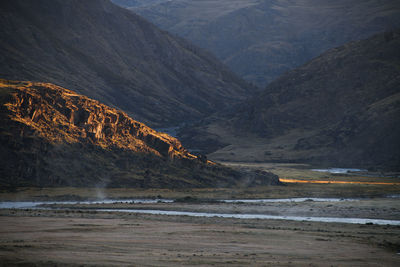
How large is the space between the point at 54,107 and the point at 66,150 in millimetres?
10460

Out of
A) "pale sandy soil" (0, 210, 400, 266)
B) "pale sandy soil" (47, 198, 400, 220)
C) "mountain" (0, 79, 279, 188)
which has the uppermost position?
"mountain" (0, 79, 279, 188)

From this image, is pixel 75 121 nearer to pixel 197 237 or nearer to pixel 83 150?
pixel 83 150

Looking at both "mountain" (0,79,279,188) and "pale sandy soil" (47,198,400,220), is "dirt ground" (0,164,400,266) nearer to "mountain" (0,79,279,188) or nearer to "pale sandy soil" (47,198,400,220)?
"pale sandy soil" (47,198,400,220)

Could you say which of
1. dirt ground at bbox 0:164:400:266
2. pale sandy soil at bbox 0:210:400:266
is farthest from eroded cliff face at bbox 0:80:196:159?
pale sandy soil at bbox 0:210:400:266

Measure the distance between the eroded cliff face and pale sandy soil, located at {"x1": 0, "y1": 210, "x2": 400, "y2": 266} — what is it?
4184cm

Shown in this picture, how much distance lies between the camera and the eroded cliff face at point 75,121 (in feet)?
355

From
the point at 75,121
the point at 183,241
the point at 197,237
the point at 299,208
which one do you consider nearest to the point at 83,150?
the point at 75,121

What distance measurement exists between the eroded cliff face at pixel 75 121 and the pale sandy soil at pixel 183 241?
41.8m

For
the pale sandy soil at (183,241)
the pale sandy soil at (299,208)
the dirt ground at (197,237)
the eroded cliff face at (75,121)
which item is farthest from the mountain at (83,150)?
the pale sandy soil at (183,241)

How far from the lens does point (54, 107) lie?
113750mm

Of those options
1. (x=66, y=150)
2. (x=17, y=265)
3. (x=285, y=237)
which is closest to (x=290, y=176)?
(x=66, y=150)

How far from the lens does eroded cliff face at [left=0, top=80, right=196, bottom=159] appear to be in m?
108

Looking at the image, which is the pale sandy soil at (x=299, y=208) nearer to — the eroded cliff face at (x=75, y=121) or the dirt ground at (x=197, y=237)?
the dirt ground at (x=197, y=237)

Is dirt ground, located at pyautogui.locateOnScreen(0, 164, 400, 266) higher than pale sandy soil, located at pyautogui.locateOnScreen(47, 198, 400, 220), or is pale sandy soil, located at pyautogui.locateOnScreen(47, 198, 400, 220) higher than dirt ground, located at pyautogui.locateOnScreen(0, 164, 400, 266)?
pale sandy soil, located at pyautogui.locateOnScreen(47, 198, 400, 220)
